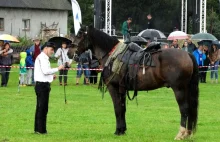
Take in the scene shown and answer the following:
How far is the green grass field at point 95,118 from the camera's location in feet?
47.5

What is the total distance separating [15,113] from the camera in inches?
755

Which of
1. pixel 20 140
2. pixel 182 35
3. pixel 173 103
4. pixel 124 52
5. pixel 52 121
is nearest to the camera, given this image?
pixel 20 140

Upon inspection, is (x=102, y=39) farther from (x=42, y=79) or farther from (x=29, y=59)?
(x=29, y=59)

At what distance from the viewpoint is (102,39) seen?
1524cm

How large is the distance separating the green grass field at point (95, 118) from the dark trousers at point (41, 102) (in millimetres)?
273

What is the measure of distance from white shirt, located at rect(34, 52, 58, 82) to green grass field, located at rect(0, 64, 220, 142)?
1280 mm

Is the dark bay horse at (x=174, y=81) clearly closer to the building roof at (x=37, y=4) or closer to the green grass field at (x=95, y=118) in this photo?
the green grass field at (x=95, y=118)

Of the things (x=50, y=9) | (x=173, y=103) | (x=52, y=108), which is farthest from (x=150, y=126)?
(x=50, y=9)

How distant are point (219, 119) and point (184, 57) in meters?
4.50

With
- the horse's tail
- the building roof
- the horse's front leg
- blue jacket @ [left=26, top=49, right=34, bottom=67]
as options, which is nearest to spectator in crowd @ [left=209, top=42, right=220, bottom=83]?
blue jacket @ [left=26, top=49, right=34, bottom=67]

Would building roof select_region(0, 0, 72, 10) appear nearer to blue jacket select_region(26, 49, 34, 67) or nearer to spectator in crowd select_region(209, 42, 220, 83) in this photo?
spectator in crowd select_region(209, 42, 220, 83)

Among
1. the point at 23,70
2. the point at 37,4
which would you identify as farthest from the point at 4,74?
the point at 37,4

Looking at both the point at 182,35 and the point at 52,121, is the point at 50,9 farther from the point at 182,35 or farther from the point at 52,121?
the point at 52,121

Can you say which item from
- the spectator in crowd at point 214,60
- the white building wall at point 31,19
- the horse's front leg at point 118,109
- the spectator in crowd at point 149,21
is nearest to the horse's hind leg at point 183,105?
the horse's front leg at point 118,109
